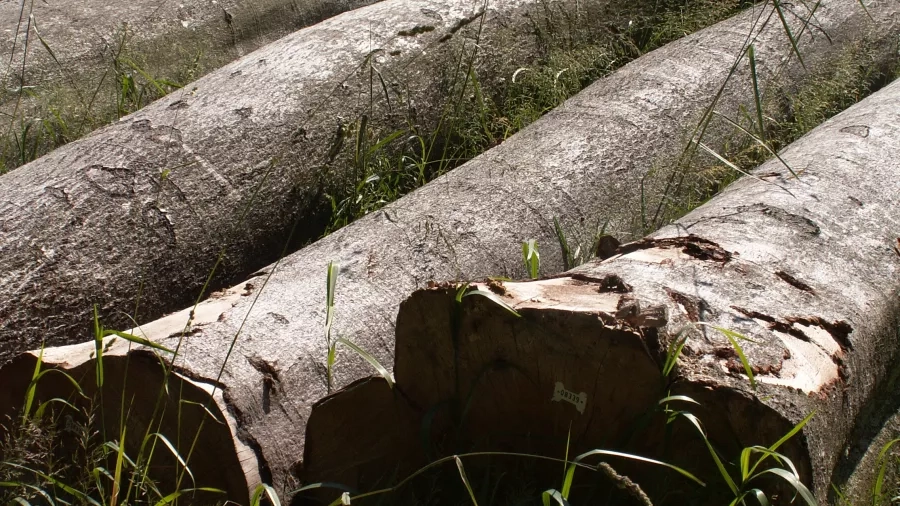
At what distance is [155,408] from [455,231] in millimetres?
1109

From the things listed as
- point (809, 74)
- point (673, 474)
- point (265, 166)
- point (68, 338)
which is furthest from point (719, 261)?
point (809, 74)

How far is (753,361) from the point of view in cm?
189

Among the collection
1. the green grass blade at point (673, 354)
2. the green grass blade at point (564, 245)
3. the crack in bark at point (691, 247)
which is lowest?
the green grass blade at point (564, 245)

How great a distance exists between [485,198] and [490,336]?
1.02m

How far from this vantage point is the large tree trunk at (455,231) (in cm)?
223

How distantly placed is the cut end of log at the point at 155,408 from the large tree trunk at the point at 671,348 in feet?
0.61

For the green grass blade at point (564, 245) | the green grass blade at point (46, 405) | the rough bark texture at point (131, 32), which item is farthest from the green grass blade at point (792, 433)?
the rough bark texture at point (131, 32)

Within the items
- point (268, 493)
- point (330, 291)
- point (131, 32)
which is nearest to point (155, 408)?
point (268, 493)

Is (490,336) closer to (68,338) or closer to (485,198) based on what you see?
(485,198)

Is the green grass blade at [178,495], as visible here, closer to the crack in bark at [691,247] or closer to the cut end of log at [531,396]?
the cut end of log at [531,396]

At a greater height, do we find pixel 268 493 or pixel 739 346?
pixel 739 346

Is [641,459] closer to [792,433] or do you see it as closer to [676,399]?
[676,399]

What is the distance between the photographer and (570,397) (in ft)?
6.42

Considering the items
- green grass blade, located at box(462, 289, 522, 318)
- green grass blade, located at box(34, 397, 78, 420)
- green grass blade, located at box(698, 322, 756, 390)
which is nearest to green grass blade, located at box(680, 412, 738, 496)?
green grass blade, located at box(698, 322, 756, 390)
